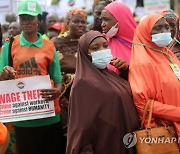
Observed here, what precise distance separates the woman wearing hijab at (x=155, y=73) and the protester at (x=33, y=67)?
1027 millimetres

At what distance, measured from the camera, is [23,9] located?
4.09 meters

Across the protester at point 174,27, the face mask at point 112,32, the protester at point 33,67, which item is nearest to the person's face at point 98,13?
the protester at point 174,27

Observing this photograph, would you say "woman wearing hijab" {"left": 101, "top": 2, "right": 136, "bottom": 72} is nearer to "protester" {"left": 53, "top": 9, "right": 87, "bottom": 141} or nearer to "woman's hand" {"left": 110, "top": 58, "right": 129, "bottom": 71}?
"woman's hand" {"left": 110, "top": 58, "right": 129, "bottom": 71}

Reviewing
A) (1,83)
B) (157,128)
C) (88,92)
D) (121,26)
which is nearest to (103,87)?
(88,92)

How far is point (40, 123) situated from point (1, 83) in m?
0.55

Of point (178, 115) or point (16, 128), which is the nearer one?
point (178, 115)

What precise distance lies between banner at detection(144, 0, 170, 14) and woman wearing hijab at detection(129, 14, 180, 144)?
499cm

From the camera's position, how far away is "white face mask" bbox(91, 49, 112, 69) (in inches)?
127

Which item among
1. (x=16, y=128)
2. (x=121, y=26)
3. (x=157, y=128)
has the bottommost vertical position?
Result: (x=16, y=128)

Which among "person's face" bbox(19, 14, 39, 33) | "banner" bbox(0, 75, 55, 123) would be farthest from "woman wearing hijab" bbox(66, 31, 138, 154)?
"person's face" bbox(19, 14, 39, 33)

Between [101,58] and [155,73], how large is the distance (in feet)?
1.42

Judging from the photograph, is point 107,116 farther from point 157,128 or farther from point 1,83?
point 1,83

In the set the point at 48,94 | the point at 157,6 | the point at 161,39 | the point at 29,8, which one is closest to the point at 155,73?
the point at 161,39

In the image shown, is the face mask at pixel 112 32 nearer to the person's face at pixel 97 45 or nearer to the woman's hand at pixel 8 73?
the person's face at pixel 97 45
